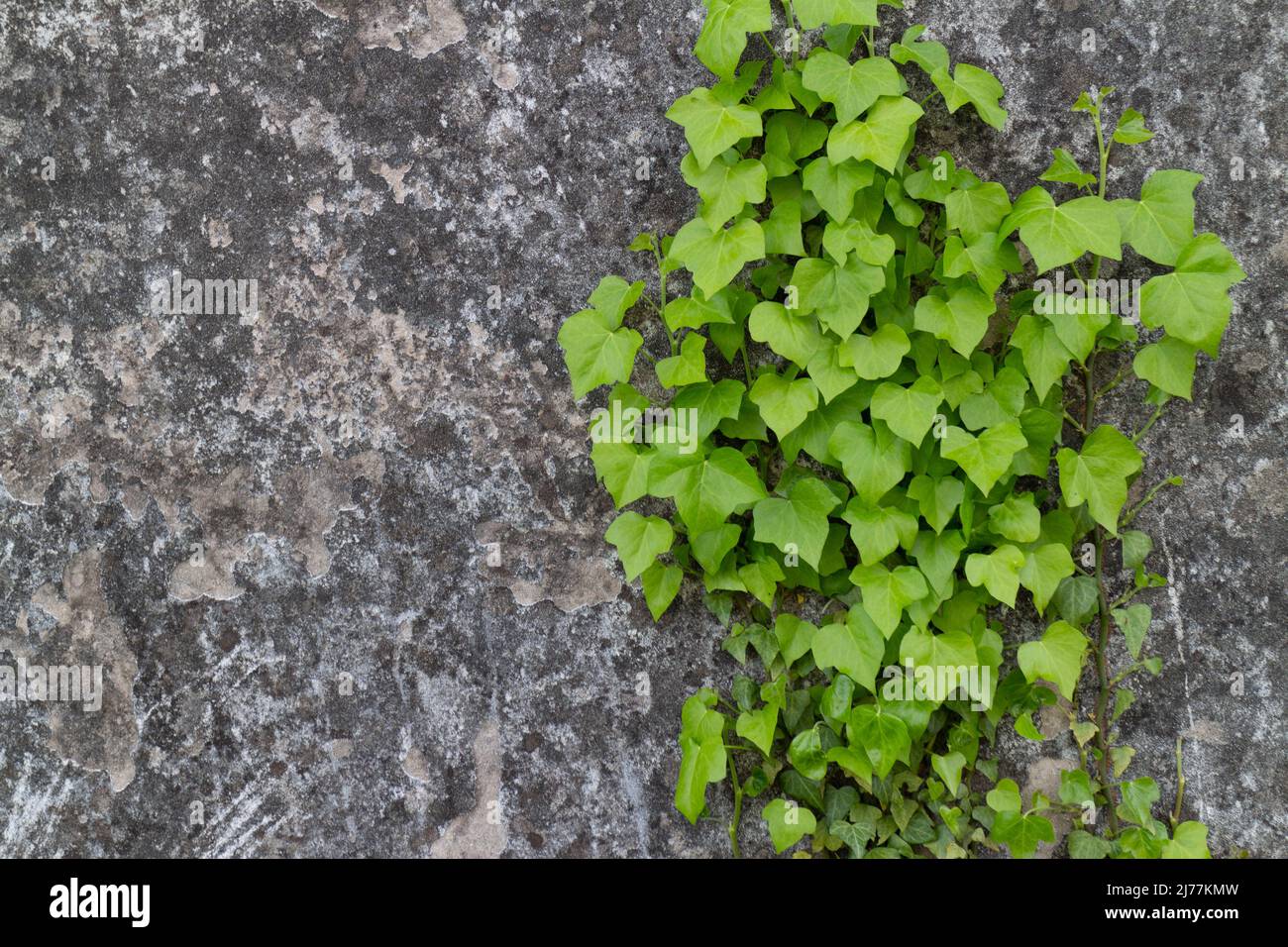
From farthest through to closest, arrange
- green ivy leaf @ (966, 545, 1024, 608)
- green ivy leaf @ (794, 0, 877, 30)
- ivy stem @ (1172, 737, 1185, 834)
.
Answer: ivy stem @ (1172, 737, 1185, 834), green ivy leaf @ (966, 545, 1024, 608), green ivy leaf @ (794, 0, 877, 30)

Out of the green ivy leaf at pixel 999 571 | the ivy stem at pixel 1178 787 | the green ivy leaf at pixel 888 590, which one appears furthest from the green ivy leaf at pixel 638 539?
the ivy stem at pixel 1178 787

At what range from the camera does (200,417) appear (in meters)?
1.95

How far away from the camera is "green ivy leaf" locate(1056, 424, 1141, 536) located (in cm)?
171

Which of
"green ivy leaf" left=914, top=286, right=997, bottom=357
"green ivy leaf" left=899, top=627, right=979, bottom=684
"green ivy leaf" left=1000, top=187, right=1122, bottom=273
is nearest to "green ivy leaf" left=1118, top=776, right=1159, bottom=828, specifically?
"green ivy leaf" left=899, top=627, right=979, bottom=684

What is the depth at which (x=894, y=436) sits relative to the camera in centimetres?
171

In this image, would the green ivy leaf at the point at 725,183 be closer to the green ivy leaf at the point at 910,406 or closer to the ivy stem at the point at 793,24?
the ivy stem at the point at 793,24

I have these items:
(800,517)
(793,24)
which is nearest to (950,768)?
(800,517)

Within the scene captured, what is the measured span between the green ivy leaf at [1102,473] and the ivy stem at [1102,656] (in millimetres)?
99

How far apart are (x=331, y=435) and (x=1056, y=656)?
1.58m

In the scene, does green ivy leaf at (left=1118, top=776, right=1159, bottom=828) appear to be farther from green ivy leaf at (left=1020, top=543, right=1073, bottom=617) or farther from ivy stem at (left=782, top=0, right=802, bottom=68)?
ivy stem at (left=782, top=0, right=802, bottom=68)

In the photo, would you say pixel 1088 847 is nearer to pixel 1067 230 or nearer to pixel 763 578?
pixel 763 578

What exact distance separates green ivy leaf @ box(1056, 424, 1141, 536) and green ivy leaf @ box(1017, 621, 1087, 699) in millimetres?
222

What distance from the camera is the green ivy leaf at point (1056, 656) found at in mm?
1729

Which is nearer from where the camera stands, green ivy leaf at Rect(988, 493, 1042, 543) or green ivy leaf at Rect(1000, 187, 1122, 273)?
green ivy leaf at Rect(1000, 187, 1122, 273)
